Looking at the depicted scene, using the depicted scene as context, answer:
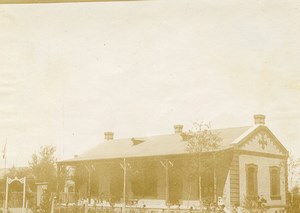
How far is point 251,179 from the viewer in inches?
563

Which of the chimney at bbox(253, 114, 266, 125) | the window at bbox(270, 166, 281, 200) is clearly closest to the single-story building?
the window at bbox(270, 166, 281, 200)

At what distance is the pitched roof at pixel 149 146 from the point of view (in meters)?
14.0

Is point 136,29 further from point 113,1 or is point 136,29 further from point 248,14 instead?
point 248,14

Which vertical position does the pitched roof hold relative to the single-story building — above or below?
above

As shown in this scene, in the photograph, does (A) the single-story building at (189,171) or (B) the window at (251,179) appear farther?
(B) the window at (251,179)

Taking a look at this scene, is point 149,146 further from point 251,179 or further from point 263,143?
point 263,143

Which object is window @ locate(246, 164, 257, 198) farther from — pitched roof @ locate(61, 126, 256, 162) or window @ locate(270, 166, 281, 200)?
pitched roof @ locate(61, 126, 256, 162)

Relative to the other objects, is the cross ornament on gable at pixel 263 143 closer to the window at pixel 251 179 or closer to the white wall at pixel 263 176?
the white wall at pixel 263 176

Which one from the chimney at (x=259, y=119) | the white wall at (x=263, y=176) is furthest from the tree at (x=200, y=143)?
the chimney at (x=259, y=119)

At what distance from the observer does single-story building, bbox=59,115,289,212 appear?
44.2ft

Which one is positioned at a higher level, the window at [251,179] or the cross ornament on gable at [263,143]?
the cross ornament on gable at [263,143]

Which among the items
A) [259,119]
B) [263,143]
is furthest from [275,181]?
[259,119]

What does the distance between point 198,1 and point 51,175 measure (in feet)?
36.9

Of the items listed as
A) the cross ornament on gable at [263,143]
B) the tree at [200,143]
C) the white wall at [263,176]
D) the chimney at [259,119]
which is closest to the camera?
the chimney at [259,119]
